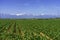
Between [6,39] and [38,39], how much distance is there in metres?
4.00

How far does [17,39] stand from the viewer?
70.5ft

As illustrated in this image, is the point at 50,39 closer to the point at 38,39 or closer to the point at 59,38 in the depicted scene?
the point at 59,38

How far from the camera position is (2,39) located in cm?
2212

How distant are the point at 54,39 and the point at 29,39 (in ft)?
12.8

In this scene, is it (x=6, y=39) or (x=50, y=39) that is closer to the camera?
(x=6, y=39)

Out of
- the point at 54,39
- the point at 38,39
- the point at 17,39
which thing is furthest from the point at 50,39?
the point at 17,39

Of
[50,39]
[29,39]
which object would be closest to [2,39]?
[29,39]

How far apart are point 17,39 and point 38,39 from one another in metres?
2.52

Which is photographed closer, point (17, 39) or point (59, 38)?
point (17, 39)

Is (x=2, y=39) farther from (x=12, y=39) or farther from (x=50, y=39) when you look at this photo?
(x=50, y=39)

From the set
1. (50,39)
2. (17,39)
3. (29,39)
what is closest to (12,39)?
(17,39)

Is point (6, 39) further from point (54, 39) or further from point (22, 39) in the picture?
point (54, 39)

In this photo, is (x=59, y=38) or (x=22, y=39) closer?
(x=22, y=39)

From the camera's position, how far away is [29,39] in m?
22.2
